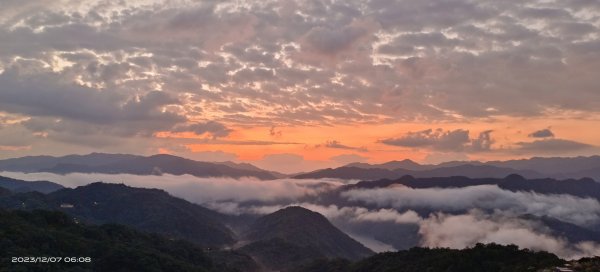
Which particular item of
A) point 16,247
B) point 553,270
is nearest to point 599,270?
point 553,270

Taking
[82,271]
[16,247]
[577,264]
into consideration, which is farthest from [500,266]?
[16,247]

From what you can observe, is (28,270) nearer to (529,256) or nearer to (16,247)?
(16,247)

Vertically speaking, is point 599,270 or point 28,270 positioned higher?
point 599,270

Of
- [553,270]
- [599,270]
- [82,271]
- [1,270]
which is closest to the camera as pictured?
[599,270]

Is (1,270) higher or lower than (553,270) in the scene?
lower

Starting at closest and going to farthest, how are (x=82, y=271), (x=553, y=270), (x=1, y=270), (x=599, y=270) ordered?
(x=599, y=270), (x=553, y=270), (x=1, y=270), (x=82, y=271)

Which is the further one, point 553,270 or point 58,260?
point 58,260

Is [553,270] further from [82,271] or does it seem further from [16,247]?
[16,247]

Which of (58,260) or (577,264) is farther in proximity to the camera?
(58,260)
